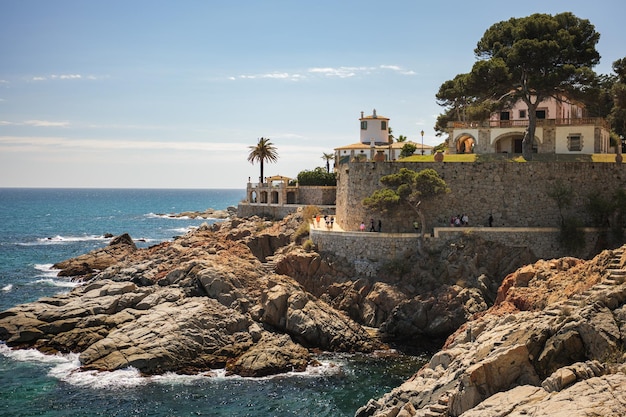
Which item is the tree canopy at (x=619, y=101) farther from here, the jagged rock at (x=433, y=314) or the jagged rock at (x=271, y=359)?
the jagged rock at (x=271, y=359)

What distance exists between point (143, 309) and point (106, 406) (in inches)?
389

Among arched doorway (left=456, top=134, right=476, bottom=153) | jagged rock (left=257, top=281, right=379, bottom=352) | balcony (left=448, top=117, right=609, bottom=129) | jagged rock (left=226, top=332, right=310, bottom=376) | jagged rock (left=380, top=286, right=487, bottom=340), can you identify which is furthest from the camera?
arched doorway (left=456, top=134, right=476, bottom=153)

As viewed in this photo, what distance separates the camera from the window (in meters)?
Result: 51.9

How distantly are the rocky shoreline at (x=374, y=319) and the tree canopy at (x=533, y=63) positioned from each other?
12.3m

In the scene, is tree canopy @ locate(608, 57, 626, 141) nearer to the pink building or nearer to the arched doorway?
the pink building

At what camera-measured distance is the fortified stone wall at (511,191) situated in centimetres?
4741

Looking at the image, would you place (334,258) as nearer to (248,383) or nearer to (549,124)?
(248,383)

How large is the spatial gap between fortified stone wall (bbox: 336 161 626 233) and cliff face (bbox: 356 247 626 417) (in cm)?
2165

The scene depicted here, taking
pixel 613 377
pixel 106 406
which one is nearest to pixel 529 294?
pixel 613 377

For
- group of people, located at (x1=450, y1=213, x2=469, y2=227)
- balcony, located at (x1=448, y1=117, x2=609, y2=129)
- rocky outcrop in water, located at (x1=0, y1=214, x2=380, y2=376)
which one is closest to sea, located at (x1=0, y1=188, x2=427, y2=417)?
rocky outcrop in water, located at (x1=0, y1=214, x2=380, y2=376)

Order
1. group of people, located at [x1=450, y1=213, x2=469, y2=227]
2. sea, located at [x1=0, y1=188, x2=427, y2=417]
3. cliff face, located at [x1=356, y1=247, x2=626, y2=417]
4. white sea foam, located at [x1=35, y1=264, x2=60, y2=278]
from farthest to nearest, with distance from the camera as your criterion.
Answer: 1. white sea foam, located at [x1=35, y1=264, x2=60, y2=278]
2. group of people, located at [x1=450, y1=213, x2=469, y2=227]
3. sea, located at [x1=0, y1=188, x2=427, y2=417]
4. cliff face, located at [x1=356, y1=247, x2=626, y2=417]

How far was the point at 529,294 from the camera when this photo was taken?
29156mm

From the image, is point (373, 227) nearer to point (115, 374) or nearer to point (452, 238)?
point (452, 238)

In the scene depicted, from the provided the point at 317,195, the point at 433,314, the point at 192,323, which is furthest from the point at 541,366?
the point at 317,195
